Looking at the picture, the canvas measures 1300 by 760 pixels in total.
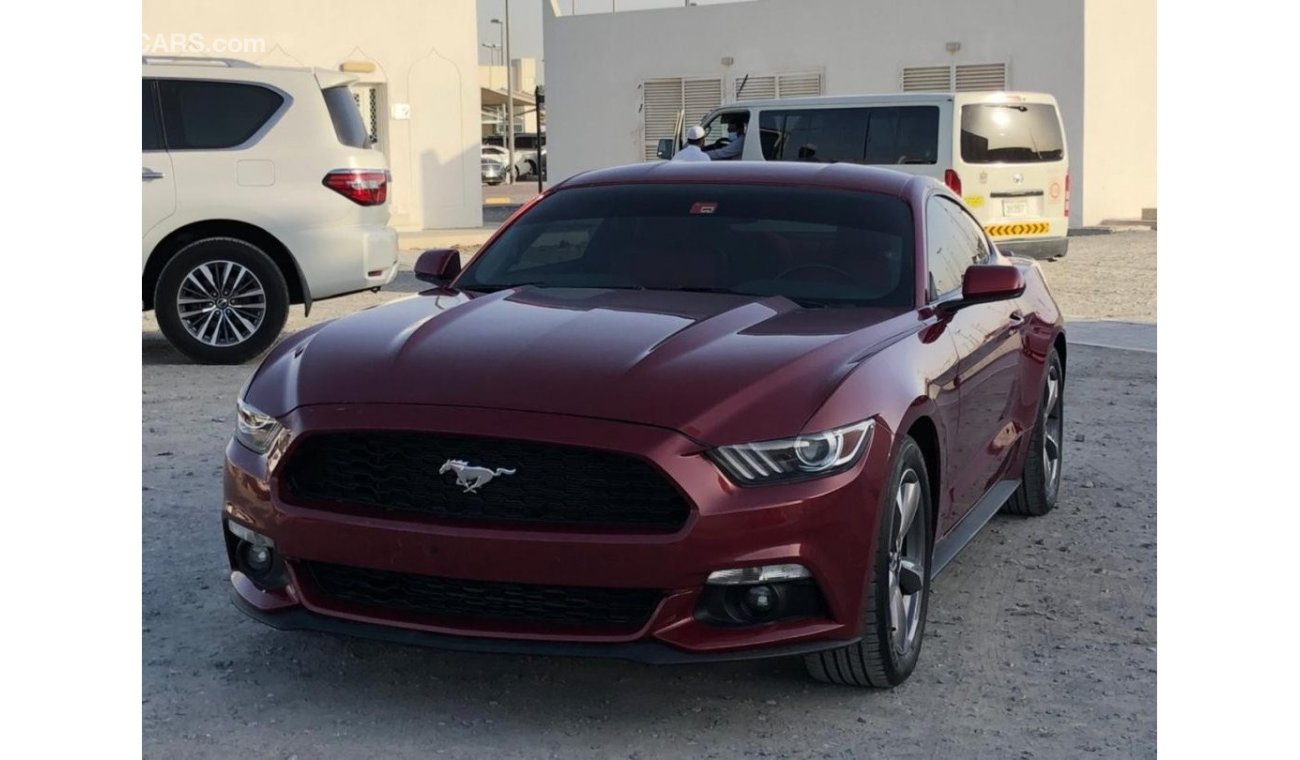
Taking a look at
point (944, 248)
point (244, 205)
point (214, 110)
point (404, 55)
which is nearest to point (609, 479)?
point (944, 248)

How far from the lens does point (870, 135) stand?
17.2 m

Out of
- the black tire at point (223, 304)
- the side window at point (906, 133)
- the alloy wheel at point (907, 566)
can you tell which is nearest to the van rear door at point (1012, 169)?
the side window at point (906, 133)

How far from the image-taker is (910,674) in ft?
16.5

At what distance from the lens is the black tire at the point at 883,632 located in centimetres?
459

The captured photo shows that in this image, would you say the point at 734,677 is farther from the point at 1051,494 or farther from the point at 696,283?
the point at 1051,494

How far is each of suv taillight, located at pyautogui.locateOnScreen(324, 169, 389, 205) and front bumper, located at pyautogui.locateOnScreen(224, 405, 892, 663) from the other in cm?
733

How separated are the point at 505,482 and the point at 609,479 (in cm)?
26

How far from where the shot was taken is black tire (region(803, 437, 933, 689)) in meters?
4.59

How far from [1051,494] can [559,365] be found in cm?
336

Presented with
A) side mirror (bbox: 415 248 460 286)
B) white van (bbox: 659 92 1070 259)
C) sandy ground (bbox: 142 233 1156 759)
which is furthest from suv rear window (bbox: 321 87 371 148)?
side mirror (bbox: 415 248 460 286)

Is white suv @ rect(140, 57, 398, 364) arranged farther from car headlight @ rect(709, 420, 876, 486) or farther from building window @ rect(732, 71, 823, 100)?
building window @ rect(732, 71, 823, 100)

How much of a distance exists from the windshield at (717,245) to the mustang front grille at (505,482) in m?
1.42

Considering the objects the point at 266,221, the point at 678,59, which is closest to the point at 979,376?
the point at 266,221
